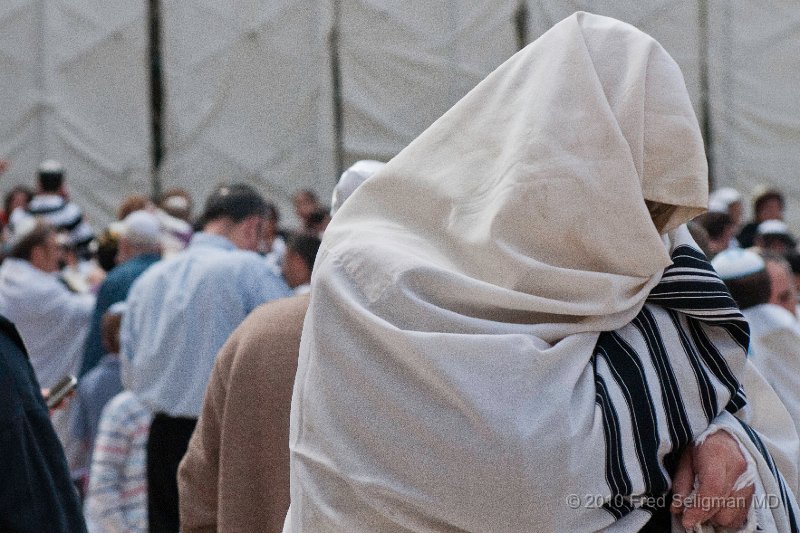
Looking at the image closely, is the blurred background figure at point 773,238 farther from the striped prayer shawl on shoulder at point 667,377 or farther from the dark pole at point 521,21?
the striped prayer shawl on shoulder at point 667,377

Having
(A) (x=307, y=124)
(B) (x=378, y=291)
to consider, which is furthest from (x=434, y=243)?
(A) (x=307, y=124)

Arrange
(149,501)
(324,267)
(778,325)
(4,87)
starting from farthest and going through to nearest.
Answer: (4,87) < (149,501) < (778,325) < (324,267)

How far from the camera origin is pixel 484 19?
43.9 feet

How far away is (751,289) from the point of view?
4.00m

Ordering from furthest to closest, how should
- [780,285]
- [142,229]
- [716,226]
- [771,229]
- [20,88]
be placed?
[20,88], [771,229], [716,226], [142,229], [780,285]

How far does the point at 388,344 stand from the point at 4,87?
11.7m

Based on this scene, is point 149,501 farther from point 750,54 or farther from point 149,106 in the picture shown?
point 750,54

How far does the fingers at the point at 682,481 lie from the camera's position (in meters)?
1.93

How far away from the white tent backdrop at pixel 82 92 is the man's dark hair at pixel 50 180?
288cm

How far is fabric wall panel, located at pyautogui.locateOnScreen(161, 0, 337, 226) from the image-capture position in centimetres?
1291

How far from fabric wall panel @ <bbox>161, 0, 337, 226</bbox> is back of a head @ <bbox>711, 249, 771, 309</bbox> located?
9.08 meters

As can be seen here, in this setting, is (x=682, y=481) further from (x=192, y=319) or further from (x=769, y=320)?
(x=192, y=319)

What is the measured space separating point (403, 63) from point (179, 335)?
341 inches

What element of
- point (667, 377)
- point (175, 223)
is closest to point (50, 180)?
point (175, 223)
